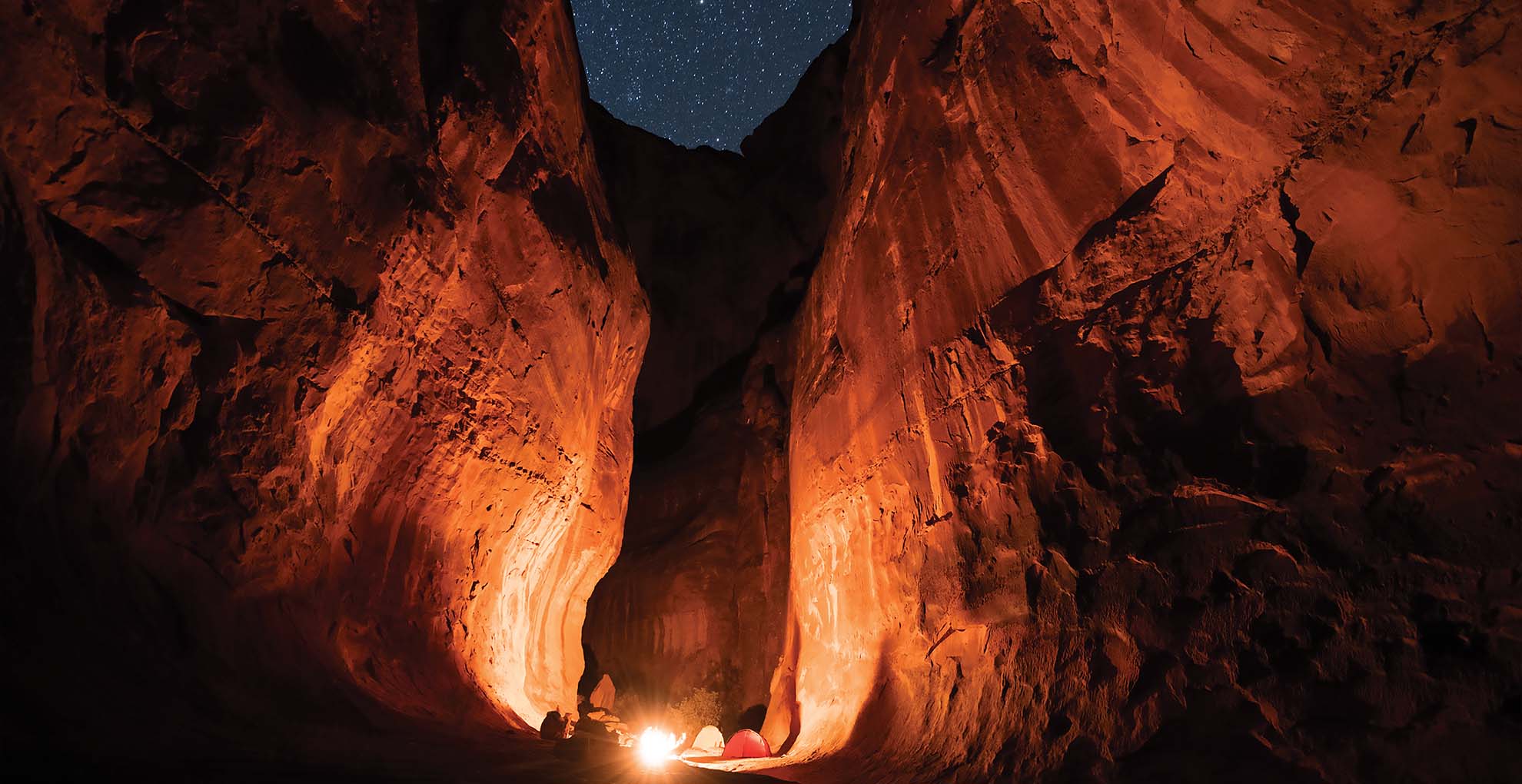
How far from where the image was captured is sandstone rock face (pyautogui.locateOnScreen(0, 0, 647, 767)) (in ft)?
11.3

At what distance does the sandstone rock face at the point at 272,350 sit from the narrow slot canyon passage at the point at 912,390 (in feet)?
0.10

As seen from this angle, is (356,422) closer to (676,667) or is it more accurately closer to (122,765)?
(122,765)

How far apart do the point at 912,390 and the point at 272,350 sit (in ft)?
17.2

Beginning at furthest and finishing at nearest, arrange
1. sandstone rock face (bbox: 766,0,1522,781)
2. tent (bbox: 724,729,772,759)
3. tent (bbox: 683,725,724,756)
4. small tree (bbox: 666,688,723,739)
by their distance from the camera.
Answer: small tree (bbox: 666,688,723,739), tent (bbox: 683,725,724,756), tent (bbox: 724,729,772,759), sandstone rock face (bbox: 766,0,1522,781)

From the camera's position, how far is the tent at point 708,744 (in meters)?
11.7

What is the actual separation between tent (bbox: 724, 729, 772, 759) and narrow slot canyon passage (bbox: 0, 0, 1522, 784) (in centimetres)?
244

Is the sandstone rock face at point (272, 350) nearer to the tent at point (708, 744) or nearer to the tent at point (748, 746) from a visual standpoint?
the tent at point (748, 746)

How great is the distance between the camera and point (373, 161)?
546cm

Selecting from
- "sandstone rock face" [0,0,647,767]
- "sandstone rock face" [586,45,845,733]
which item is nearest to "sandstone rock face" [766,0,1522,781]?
"sandstone rock face" [0,0,647,767]

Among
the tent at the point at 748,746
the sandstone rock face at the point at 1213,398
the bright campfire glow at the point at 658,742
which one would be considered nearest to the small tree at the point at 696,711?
the bright campfire glow at the point at 658,742

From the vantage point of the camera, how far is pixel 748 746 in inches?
399

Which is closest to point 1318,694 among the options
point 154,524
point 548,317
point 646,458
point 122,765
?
point 122,765

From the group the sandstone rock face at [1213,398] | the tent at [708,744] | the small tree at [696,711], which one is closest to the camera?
the sandstone rock face at [1213,398]

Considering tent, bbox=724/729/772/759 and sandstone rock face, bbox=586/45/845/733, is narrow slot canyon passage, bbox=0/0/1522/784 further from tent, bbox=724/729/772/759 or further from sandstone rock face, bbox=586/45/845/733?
sandstone rock face, bbox=586/45/845/733
